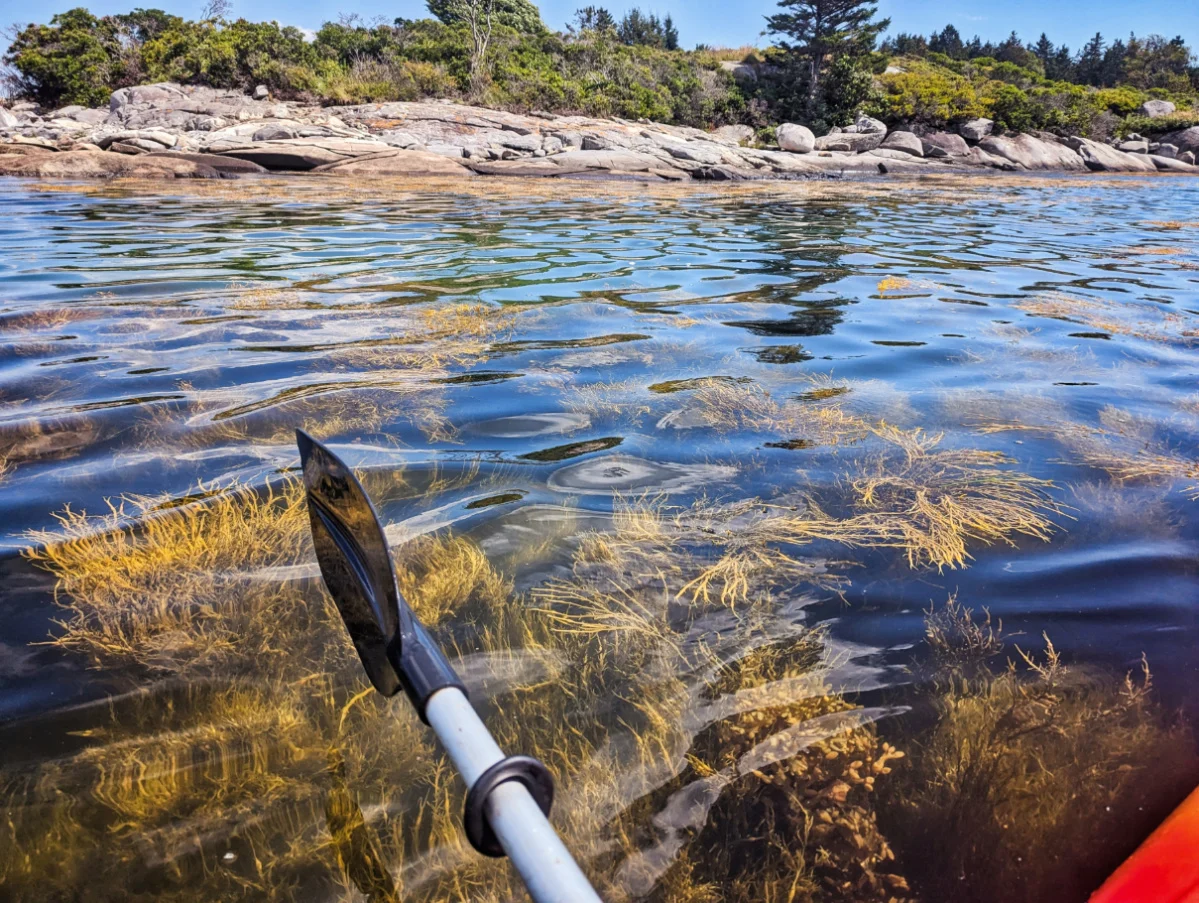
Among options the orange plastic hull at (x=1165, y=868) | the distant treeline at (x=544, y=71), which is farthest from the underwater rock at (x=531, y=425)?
the distant treeline at (x=544, y=71)

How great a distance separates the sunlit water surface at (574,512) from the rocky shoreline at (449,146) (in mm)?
15119

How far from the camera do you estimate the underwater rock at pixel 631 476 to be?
8.83ft

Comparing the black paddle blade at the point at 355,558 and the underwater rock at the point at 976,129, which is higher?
the underwater rock at the point at 976,129

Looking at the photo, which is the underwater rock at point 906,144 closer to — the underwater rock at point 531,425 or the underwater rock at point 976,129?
the underwater rock at point 976,129

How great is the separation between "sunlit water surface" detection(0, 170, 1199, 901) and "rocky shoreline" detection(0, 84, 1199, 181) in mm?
15119

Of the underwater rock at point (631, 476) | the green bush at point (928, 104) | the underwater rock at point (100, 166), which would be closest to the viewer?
the underwater rock at point (631, 476)

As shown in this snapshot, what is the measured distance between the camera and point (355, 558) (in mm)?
1357

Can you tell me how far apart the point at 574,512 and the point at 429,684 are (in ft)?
4.94

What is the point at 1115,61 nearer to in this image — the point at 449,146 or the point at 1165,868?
the point at 449,146

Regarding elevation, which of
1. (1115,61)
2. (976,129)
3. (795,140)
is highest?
(1115,61)

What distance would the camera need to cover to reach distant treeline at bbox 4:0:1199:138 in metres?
28.0

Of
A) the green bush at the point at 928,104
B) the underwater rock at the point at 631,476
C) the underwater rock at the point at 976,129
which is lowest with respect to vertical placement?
the underwater rock at the point at 631,476

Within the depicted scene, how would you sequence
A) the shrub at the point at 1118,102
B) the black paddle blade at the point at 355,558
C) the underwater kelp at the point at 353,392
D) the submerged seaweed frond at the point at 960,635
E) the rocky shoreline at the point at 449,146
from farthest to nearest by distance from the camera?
the shrub at the point at 1118,102, the rocky shoreline at the point at 449,146, the underwater kelp at the point at 353,392, the submerged seaweed frond at the point at 960,635, the black paddle blade at the point at 355,558

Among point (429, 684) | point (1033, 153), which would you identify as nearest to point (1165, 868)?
point (429, 684)
